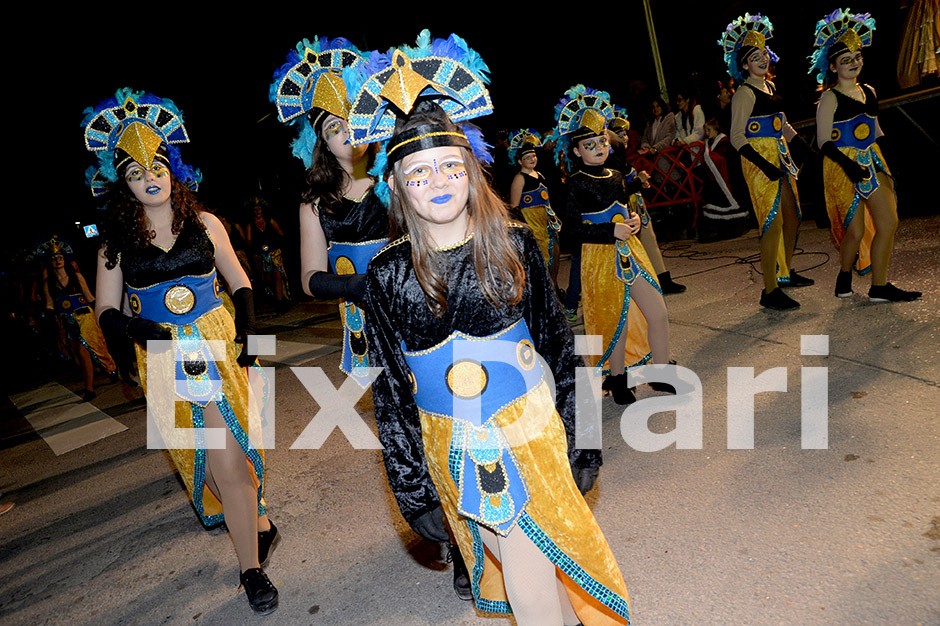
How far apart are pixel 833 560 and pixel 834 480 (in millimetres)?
619

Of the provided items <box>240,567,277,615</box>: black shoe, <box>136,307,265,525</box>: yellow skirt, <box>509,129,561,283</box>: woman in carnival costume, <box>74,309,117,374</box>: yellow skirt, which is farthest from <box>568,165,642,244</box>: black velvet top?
<box>74,309,117,374</box>: yellow skirt

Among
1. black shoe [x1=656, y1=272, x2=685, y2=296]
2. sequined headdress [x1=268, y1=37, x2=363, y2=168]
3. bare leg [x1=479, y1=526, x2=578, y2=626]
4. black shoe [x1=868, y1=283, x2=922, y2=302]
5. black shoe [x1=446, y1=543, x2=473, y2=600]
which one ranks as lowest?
black shoe [x1=446, y1=543, x2=473, y2=600]

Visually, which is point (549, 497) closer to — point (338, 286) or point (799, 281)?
point (338, 286)

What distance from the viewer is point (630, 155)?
11.3 metres

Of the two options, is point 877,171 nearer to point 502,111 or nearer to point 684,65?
point 684,65

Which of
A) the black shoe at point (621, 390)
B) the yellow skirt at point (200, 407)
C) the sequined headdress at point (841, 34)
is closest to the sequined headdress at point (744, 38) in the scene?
the sequined headdress at point (841, 34)

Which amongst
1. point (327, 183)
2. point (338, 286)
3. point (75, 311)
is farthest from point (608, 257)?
point (75, 311)

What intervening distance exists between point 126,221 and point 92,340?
6.88m

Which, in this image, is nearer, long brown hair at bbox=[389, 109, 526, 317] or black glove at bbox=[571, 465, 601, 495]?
long brown hair at bbox=[389, 109, 526, 317]

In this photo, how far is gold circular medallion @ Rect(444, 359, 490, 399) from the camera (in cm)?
181

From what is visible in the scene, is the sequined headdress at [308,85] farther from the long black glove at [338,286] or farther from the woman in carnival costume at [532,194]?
the woman in carnival costume at [532,194]

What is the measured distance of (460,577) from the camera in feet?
8.71

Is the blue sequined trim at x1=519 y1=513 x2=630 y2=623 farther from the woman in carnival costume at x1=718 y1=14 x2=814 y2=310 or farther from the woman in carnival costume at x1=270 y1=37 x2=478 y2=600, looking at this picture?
the woman in carnival costume at x1=718 y1=14 x2=814 y2=310

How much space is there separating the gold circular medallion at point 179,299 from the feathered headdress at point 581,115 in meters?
2.60
